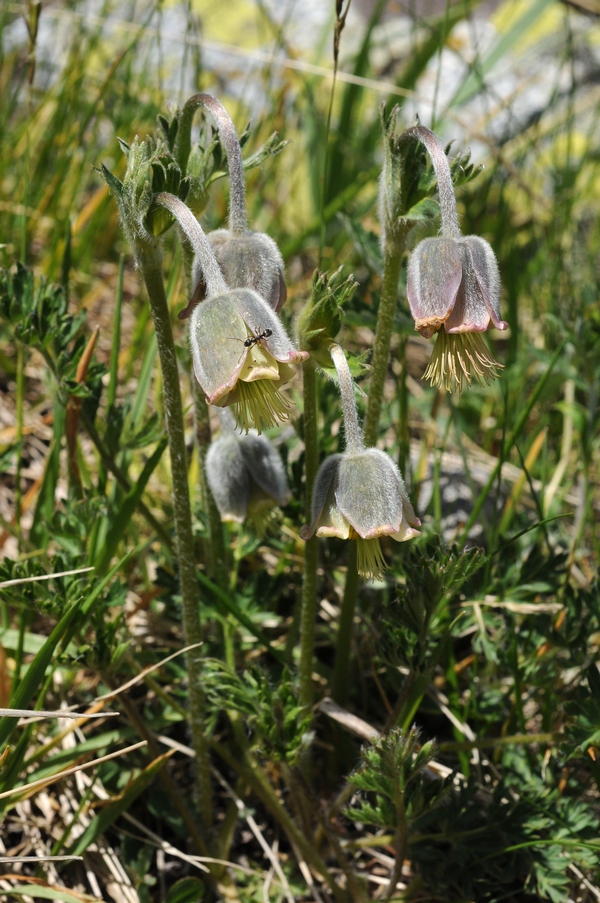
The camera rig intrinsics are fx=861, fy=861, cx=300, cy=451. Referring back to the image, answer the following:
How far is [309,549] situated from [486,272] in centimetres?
67

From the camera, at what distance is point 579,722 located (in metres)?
1.83

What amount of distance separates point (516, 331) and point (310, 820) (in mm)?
1878

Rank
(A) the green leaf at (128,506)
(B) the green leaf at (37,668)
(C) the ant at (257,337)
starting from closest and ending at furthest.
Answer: (C) the ant at (257,337) < (B) the green leaf at (37,668) < (A) the green leaf at (128,506)

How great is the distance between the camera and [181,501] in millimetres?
1774

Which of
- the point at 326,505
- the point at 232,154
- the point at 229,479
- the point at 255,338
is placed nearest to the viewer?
the point at 255,338

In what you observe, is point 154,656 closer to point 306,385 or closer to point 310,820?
point 310,820

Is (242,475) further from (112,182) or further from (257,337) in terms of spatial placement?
(112,182)

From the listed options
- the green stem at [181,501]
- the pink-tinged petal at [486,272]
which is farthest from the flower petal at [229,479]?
the pink-tinged petal at [486,272]

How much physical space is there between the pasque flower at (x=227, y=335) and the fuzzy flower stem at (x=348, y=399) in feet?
0.37

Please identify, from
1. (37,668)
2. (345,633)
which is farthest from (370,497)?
(37,668)

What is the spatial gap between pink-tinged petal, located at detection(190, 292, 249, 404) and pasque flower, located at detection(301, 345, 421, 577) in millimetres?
210

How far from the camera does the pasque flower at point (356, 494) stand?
1.57 metres

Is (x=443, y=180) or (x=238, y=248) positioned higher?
(x=443, y=180)

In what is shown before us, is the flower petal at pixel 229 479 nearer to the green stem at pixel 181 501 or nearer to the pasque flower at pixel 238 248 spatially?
the green stem at pixel 181 501
